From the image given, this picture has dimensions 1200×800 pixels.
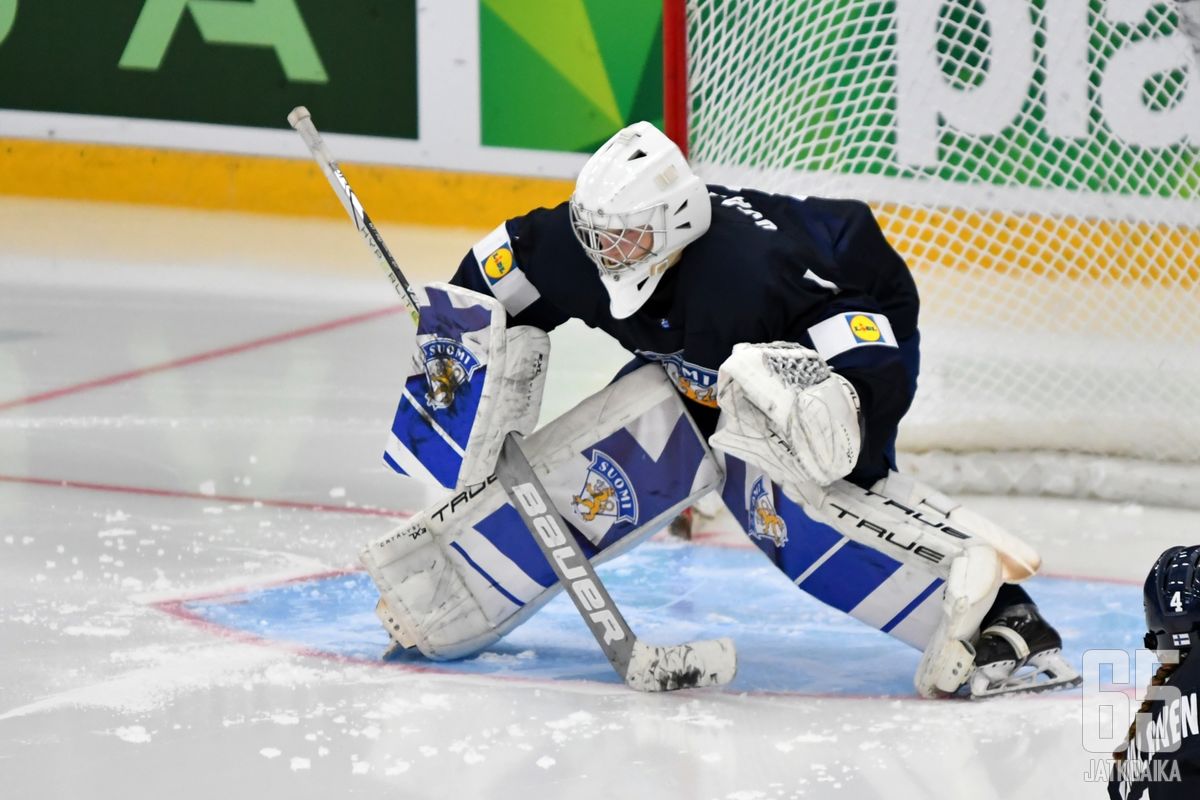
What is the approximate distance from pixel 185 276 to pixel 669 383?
3.39m

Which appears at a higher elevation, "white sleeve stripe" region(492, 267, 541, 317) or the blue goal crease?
"white sleeve stripe" region(492, 267, 541, 317)

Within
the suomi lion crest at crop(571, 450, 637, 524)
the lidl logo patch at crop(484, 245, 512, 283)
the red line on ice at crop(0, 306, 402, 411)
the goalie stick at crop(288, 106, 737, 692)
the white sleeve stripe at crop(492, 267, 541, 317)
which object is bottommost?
the red line on ice at crop(0, 306, 402, 411)

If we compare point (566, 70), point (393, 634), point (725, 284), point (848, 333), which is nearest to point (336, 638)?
point (393, 634)

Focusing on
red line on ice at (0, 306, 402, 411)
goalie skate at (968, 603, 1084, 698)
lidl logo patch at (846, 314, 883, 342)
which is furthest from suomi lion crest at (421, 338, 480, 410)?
red line on ice at (0, 306, 402, 411)

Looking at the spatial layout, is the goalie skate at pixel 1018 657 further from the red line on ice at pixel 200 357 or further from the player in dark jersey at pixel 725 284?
the red line on ice at pixel 200 357

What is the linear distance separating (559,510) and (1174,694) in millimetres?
1648

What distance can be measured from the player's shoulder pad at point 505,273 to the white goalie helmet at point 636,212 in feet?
0.66

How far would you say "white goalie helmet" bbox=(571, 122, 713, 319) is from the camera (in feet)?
9.66

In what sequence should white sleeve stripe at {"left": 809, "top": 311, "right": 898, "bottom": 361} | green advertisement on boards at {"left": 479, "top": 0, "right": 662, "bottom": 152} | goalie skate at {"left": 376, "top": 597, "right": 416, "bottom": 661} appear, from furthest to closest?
green advertisement on boards at {"left": 479, "top": 0, "right": 662, "bottom": 152}, goalie skate at {"left": 376, "top": 597, "right": 416, "bottom": 661}, white sleeve stripe at {"left": 809, "top": 311, "right": 898, "bottom": 361}

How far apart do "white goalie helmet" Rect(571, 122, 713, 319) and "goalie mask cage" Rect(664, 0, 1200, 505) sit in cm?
113

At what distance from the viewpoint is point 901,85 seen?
4.39 meters

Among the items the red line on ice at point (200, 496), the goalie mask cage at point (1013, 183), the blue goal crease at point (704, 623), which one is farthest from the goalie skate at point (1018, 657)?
the red line on ice at point (200, 496)

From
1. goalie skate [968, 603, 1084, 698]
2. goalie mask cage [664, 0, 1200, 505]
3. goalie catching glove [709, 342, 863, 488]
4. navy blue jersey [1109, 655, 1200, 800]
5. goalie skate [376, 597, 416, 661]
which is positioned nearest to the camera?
navy blue jersey [1109, 655, 1200, 800]

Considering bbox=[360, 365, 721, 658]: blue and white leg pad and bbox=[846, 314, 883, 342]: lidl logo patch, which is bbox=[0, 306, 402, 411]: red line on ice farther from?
bbox=[846, 314, 883, 342]: lidl logo patch
